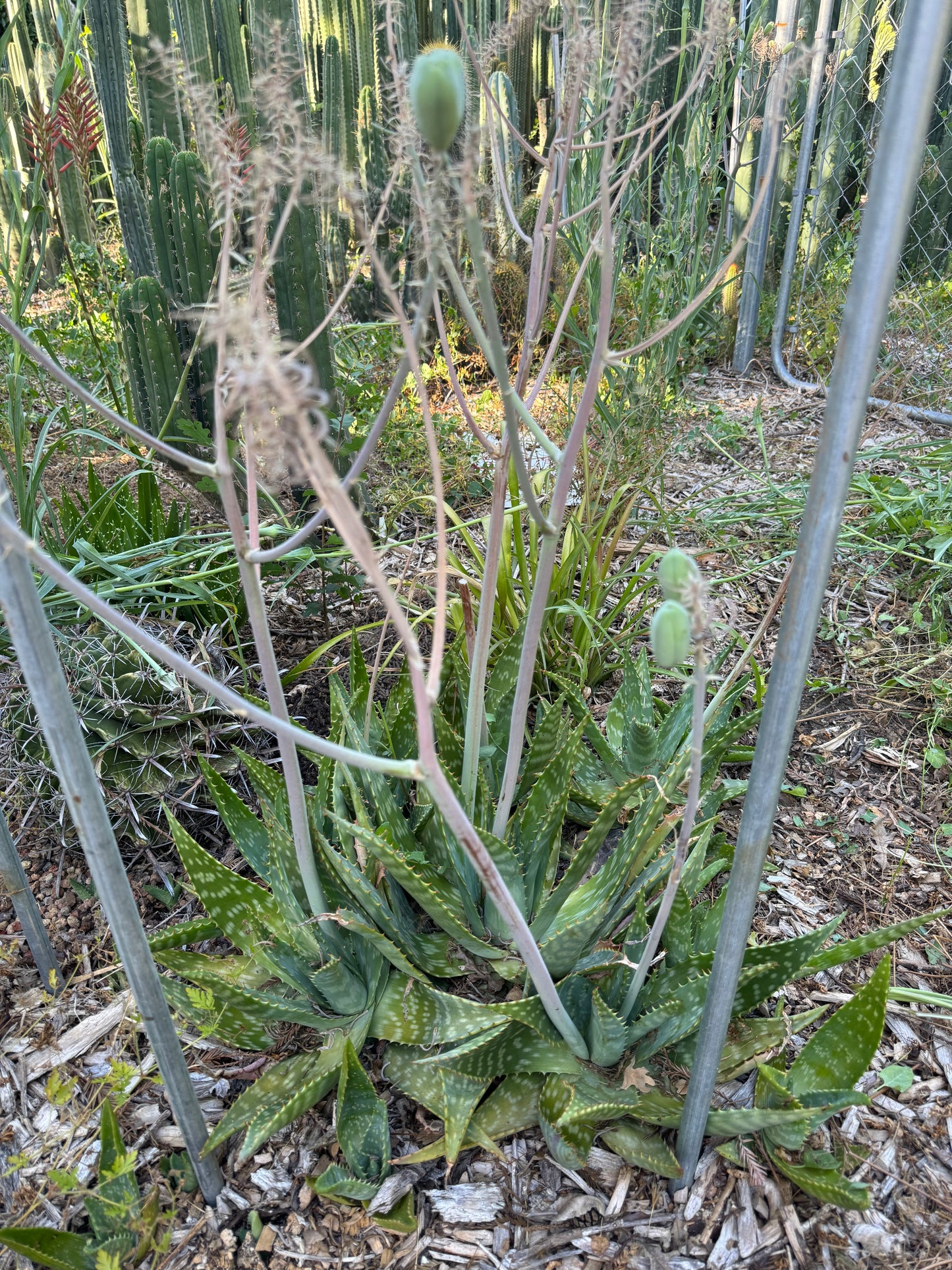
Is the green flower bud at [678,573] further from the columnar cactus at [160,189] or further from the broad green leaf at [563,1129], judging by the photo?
the columnar cactus at [160,189]

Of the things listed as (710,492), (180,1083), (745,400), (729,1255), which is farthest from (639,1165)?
(745,400)

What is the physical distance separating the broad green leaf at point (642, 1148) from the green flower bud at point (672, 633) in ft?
1.95

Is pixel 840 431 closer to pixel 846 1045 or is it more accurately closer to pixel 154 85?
pixel 846 1045

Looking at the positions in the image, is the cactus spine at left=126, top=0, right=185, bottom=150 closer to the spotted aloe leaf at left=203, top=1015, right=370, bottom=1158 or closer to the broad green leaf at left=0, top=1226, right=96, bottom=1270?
the spotted aloe leaf at left=203, top=1015, right=370, bottom=1158

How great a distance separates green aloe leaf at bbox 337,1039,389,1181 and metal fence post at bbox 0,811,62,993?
0.47 metres

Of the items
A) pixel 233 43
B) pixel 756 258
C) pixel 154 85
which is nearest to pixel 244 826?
pixel 154 85

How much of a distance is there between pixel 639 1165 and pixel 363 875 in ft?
1.44

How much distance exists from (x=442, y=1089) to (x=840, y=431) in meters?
0.81

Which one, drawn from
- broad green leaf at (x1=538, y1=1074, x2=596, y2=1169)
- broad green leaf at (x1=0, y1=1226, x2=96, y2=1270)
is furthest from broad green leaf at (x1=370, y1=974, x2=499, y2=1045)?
broad green leaf at (x1=0, y1=1226, x2=96, y2=1270)

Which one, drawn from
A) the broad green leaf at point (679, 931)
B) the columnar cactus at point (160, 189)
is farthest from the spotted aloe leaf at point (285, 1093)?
the columnar cactus at point (160, 189)

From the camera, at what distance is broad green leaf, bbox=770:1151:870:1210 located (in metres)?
0.80

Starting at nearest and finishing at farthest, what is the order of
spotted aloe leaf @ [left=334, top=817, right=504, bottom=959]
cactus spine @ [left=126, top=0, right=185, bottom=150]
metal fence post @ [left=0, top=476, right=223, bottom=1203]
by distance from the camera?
metal fence post @ [left=0, top=476, right=223, bottom=1203] → spotted aloe leaf @ [left=334, top=817, right=504, bottom=959] → cactus spine @ [left=126, top=0, right=185, bottom=150]

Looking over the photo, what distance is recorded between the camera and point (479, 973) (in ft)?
3.47

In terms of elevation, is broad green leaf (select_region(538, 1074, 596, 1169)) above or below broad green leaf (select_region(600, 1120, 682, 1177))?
above
